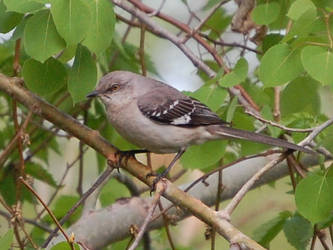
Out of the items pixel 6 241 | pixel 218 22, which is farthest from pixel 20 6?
pixel 218 22

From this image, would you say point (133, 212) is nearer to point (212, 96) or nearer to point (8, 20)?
point (212, 96)

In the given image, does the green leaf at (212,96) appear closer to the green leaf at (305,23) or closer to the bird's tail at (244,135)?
the bird's tail at (244,135)

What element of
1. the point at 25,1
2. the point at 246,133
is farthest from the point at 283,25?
the point at 25,1

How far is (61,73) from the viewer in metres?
3.84

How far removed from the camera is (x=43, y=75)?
382cm

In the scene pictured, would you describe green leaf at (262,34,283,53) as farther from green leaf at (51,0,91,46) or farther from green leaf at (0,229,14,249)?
green leaf at (0,229,14,249)

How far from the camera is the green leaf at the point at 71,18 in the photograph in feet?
10.7

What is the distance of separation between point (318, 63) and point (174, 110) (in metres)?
1.54

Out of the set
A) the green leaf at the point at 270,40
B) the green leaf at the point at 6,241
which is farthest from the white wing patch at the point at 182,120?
the green leaf at the point at 6,241

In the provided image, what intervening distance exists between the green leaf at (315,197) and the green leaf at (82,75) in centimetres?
116

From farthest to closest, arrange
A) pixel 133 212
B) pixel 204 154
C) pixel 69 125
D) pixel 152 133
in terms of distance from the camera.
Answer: pixel 133 212, pixel 152 133, pixel 204 154, pixel 69 125

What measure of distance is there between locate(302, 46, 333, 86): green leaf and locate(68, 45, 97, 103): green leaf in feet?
3.57

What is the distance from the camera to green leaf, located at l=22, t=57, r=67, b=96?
3.80 metres

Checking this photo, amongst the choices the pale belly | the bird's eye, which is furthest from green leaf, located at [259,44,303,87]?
the bird's eye
